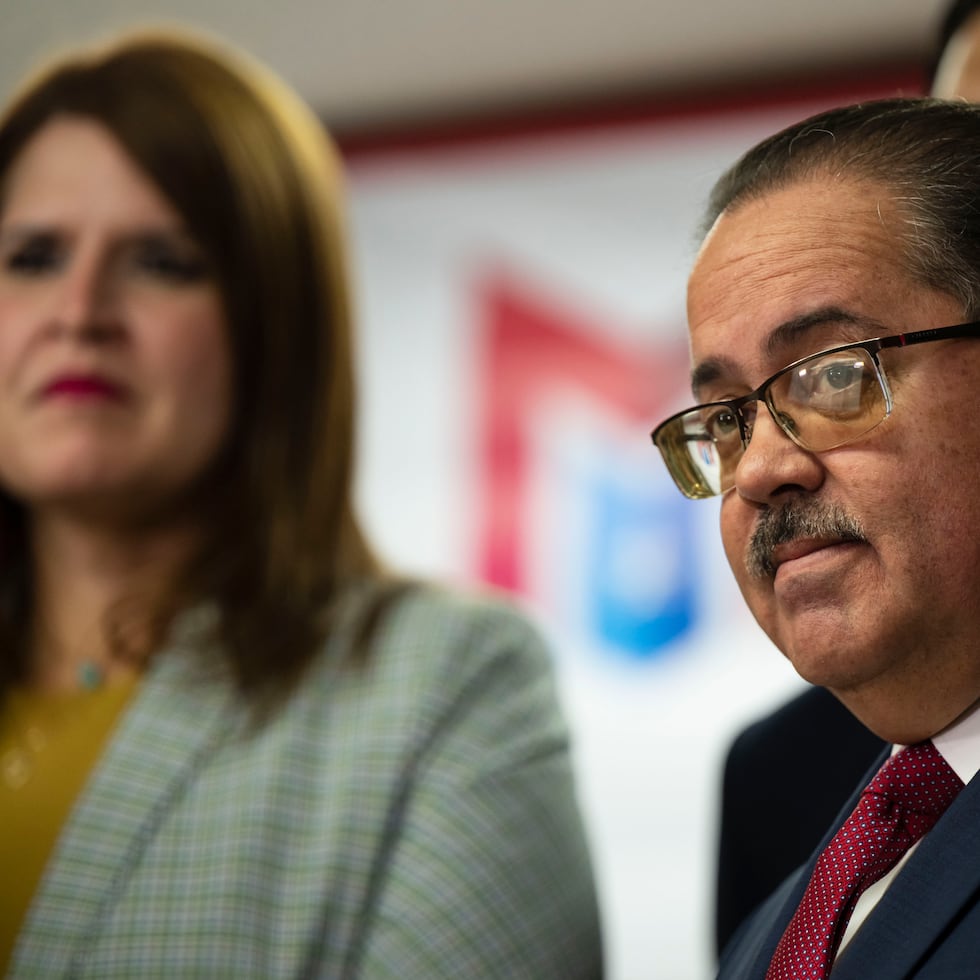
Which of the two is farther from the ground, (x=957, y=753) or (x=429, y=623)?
(x=429, y=623)

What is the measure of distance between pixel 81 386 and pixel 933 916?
1.13 meters

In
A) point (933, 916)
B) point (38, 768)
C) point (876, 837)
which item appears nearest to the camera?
point (933, 916)

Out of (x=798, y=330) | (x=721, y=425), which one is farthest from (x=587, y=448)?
(x=798, y=330)

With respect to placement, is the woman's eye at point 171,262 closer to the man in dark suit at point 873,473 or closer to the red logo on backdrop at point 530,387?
the man in dark suit at point 873,473

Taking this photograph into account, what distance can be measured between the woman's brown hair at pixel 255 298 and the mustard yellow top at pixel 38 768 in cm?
9

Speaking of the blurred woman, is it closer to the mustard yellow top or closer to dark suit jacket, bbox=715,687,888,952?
the mustard yellow top

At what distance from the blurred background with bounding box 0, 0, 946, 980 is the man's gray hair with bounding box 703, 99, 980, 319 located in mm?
2580

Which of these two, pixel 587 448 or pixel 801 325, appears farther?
pixel 587 448

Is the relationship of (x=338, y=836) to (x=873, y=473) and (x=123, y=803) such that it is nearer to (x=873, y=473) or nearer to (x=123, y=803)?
(x=123, y=803)

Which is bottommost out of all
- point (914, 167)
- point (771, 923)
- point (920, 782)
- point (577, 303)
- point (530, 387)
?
point (771, 923)

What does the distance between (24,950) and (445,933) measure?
0.43 metres

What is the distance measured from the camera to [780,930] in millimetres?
964

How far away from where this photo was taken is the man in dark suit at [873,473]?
0.83m

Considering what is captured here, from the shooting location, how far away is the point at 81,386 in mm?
1521
